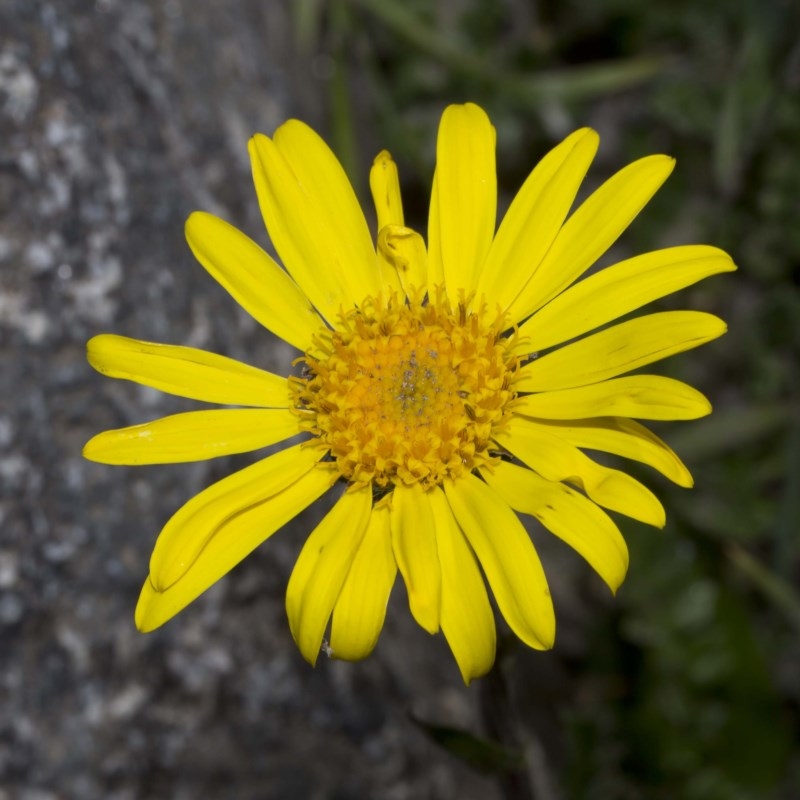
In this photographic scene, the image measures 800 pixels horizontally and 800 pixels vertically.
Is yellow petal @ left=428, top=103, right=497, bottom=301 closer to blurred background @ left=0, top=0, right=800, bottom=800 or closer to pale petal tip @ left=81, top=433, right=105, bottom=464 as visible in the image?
pale petal tip @ left=81, top=433, right=105, bottom=464

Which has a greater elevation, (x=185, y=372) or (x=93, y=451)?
(x=185, y=372)

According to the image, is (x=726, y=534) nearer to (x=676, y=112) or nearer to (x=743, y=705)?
(x=743, y=705)

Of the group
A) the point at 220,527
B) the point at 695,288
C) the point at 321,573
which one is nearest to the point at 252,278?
the point at 220,527

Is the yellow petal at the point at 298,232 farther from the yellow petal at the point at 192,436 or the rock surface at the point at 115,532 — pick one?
the rock surface at the point at 115,532

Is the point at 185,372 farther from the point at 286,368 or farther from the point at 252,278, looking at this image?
the point at 286,368

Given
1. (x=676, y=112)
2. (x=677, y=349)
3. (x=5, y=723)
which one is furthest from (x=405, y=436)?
(x=676, y=112)

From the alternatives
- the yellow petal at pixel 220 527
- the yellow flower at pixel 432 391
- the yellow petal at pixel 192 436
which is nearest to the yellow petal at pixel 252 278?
the yellow flower at pixel 432 391

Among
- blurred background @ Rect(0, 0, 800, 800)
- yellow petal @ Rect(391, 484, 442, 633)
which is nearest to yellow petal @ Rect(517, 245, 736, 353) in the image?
yellow petal @ Rect(391, 484, 442, 633)
